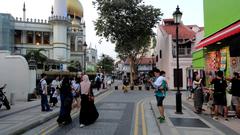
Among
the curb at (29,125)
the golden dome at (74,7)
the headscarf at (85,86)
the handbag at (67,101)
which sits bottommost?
the curb at (29,125)

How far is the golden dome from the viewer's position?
79.1 meters

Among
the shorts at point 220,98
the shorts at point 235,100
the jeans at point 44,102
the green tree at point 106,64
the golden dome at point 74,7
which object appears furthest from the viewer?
the green tree at point 106,64

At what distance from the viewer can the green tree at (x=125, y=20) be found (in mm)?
44469

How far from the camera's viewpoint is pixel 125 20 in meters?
45.2

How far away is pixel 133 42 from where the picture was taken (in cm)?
4594

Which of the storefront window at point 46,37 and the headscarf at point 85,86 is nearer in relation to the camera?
the headscarf at point 85,86

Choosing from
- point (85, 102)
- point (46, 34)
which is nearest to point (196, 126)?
point (85, 102)

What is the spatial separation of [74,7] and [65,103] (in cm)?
6982

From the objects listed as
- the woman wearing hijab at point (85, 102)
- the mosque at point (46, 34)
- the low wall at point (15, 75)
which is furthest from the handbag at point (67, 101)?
the mosque at point (46, 34)

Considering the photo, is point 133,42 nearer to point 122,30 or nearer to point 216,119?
point 122,30

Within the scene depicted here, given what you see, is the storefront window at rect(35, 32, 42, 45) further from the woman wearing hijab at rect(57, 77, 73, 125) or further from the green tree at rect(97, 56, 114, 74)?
the woman wearing hijab at rect(57, 77, 73, 125)

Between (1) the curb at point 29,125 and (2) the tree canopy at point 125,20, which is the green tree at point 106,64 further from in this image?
(1) the curb at point 29,125

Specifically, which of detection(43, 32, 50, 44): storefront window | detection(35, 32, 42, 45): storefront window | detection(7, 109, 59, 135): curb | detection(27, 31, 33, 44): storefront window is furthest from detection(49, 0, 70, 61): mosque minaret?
detection(7, 109, 59, 135): curb

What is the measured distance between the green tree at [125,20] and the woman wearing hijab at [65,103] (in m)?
32.1
